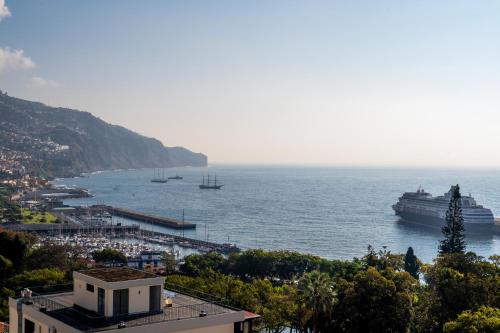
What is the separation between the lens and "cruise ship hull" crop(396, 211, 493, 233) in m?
92.2

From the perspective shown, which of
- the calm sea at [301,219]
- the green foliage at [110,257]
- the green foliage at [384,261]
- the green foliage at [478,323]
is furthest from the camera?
the calm sea at [301,219]

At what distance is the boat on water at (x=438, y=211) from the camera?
92.6m

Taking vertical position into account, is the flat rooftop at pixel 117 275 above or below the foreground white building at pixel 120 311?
above

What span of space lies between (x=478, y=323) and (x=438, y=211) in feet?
274

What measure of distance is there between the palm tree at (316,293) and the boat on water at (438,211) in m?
66.9

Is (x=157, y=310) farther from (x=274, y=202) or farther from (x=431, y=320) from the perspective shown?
(x=274, y=202)

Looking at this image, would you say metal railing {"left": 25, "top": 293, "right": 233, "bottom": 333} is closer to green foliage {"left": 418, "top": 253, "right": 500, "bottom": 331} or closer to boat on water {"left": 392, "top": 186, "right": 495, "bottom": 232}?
green foliage {"left": 418, "top": 253, "right": 500, "bottom": 331}

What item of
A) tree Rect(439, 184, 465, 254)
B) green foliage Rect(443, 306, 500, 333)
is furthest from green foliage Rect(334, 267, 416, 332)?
tree Rect(439, 184, 465, 254)

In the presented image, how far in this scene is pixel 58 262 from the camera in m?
43.8

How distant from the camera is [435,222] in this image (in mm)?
98562

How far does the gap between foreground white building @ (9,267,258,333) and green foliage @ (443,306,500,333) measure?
803cm

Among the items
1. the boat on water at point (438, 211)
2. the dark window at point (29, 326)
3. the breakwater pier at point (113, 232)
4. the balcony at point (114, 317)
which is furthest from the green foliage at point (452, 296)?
the boat on water at point (438, 211)

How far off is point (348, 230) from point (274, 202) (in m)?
48.8

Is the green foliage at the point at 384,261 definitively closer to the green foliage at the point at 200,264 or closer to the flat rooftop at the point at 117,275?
the flat rooftop at the point at 117,275
